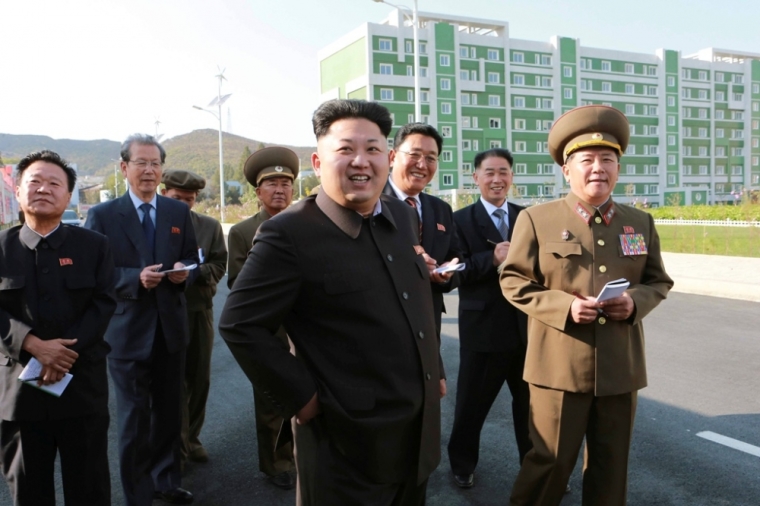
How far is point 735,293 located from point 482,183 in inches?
332

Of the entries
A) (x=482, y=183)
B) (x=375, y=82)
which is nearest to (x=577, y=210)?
(x=482, y=183)

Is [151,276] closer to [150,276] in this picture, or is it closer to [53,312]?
[150,276]

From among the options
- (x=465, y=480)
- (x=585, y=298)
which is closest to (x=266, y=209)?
(x=465, y=480)

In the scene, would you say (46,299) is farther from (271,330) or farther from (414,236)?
(414,236)

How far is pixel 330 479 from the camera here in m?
2.11

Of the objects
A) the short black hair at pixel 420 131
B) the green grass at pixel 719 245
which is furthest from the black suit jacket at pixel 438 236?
the green grass at pixel 719 245

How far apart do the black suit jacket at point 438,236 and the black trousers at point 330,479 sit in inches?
58.9

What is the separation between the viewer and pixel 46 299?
2992 mm

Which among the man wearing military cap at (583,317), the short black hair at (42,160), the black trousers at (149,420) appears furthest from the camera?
the black trousers at (149,420)

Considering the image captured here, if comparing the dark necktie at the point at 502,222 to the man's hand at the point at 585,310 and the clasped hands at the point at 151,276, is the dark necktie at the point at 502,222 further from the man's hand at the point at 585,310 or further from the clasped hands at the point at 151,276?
the clasped hands at the point at 151,276

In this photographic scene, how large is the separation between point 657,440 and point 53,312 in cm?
402

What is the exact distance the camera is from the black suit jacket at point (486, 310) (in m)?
3.78

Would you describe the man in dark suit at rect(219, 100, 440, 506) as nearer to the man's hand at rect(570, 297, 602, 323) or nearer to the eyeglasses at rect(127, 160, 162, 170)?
the man's hand at rect(570, 297, 602, 323)

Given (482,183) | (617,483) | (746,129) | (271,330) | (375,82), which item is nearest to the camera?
(271,330)
